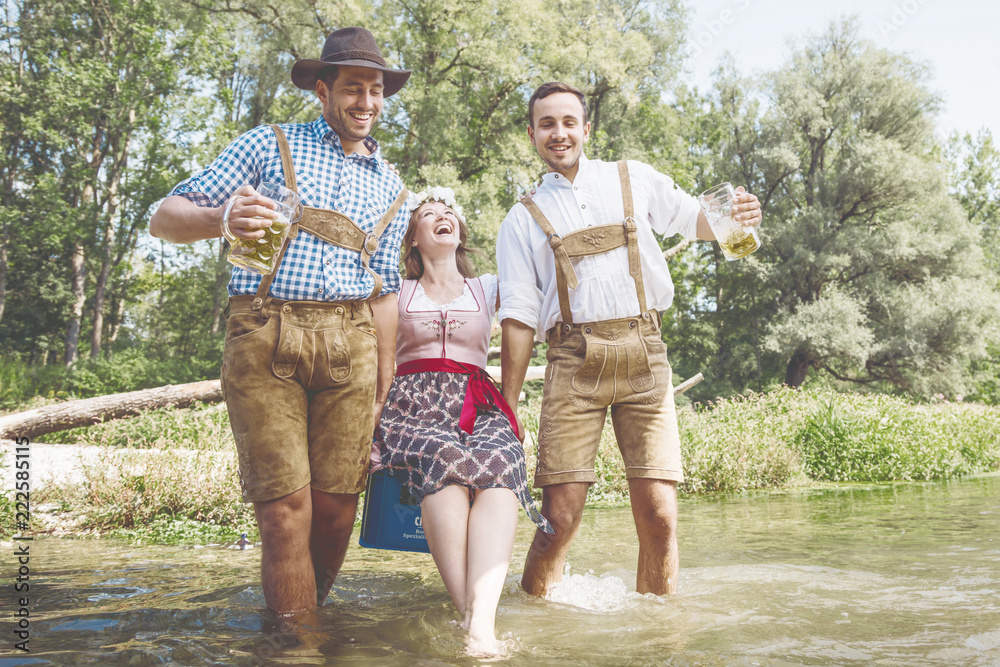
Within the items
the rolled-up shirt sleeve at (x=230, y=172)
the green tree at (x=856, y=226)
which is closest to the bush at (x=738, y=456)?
the rolled-up shirt sleeve at (x=230, y=172)

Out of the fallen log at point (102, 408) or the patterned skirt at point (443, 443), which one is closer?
the patterned skirt at point (443, 443)

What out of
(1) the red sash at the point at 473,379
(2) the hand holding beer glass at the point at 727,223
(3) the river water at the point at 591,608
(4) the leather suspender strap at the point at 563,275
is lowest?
(3) the river water at the point at 591,608

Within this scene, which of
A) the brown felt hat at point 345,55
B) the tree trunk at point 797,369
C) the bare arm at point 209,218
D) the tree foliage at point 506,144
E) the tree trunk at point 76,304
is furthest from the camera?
the tree trunk at point 797,369

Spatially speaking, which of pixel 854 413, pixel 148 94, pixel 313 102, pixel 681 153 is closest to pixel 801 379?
pixel 681 153

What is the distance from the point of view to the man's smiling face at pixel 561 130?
3.21 metres

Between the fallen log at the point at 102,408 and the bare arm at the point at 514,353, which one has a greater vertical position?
the bare arm at the point at 514,353

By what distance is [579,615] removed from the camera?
286 centimetres

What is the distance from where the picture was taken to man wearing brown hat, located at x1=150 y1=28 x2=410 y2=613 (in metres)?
2.63

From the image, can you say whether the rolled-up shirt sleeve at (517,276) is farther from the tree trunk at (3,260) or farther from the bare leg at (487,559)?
the tree trunk at (3,260)

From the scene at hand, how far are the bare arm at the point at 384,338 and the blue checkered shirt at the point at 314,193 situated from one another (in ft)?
0.21

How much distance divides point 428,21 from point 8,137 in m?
13.8

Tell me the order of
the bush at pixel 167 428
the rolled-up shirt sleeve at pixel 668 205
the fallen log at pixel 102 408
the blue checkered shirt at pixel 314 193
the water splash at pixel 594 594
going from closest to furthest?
the blue checkered shirt at pixel 314 193, the water splash at pixel 594 594, the rolled-up shirt sleeve at pixel 668 205, the bush at pixel 167 428, the fallen log at pixel 102 408

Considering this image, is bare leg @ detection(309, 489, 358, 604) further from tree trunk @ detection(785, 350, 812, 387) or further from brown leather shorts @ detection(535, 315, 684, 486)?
tree trunk @ detection(785, 350, 812, 387)

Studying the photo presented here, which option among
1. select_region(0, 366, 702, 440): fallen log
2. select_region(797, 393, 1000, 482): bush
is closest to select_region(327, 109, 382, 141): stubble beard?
select_region(0, 366, 702, 440): fallen log
